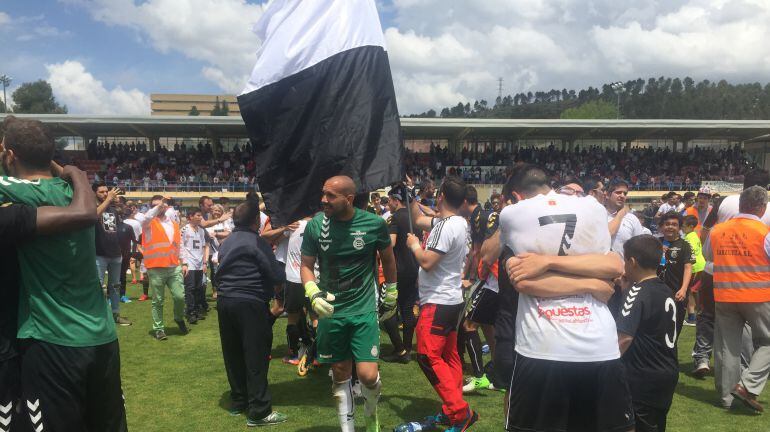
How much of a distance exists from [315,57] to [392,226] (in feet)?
9.05

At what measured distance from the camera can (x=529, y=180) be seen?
10.2 feet

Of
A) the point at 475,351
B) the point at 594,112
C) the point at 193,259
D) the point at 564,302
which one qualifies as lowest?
the point at 475,351

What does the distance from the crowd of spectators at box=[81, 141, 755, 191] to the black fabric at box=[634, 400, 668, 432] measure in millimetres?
29870

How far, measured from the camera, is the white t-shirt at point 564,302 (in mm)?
2766

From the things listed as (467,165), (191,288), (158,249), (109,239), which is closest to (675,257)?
(158,249)

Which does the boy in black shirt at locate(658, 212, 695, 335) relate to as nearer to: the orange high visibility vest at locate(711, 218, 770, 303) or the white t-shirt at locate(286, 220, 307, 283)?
the orange high visibility vest at locate(711, 218, 770, 303)

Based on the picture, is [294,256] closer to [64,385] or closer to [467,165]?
[64,385]

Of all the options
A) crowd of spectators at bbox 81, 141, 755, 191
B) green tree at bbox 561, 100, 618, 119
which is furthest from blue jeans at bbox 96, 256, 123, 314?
green tree at bbox 561, 100, 618, 119

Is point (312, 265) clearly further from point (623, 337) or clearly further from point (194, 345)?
point (194, 345)

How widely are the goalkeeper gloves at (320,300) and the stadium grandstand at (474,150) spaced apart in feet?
93.4

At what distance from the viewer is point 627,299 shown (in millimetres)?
3590

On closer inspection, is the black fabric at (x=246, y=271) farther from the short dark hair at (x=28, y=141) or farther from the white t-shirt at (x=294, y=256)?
the short dark hair at (x=28, y=141)

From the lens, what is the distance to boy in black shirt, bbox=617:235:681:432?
3719mm

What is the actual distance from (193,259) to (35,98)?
104m
